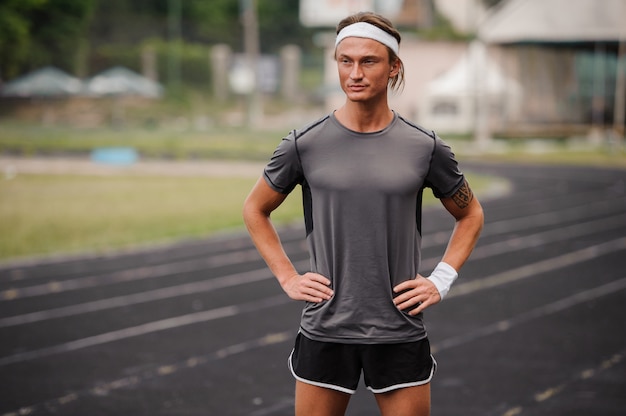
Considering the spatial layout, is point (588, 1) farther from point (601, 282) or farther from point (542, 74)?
point (601, 282)

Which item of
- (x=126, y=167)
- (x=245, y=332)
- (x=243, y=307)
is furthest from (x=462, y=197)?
(x=126, y=167)

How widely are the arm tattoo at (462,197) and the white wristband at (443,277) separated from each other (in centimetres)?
21

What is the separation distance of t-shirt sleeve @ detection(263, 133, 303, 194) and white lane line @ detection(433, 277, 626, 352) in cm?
440

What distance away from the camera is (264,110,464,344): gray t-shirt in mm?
3209

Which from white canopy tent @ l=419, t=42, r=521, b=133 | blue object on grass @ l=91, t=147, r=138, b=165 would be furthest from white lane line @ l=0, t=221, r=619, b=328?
white canopy tent @ l=419, t=42, r=521, b=133

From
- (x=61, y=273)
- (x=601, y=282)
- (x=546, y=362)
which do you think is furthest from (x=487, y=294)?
(x=61, y=273)

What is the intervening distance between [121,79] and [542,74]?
61.0 feet

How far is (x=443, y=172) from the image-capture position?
3.34 m

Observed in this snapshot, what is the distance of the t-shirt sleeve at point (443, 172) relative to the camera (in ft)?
10.8

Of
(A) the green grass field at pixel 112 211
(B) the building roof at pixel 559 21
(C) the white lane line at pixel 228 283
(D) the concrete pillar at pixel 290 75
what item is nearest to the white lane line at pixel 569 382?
(C) the white lane line at pixel 228 283

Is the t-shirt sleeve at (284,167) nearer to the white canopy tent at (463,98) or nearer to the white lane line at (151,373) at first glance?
the white lane line at (151,373)

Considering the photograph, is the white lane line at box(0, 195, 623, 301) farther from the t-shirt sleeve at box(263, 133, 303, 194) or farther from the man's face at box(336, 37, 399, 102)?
the man's face at box(336, 37, 399, 102)

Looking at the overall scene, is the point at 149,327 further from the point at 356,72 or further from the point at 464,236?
the point at 356,72

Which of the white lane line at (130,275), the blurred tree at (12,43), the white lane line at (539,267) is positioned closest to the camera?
the white lane line at (130,275)
